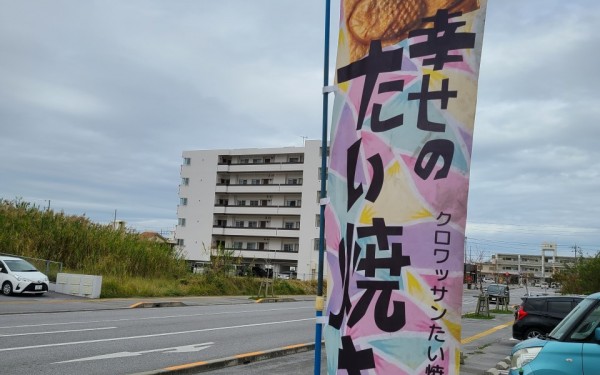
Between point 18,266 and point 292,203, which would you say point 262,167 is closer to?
point 292,203

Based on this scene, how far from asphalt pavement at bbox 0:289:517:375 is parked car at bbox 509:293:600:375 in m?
3.22

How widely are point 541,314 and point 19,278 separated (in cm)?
1963

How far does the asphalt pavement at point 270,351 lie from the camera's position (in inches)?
371

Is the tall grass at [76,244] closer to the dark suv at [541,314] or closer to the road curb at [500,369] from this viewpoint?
the dark suv at [541,314]

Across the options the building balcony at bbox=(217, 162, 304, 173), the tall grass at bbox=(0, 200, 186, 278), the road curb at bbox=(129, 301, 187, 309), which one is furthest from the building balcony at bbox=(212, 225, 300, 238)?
the road curb at bbox=(129, 301, 187, 309)

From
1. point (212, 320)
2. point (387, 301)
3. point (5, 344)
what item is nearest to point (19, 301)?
point (212, 320)

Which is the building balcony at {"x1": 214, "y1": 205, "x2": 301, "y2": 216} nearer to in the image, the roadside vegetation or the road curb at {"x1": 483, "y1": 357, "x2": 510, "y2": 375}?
the roadside vegetation

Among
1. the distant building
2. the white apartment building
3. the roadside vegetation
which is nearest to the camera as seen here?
the roadside vegetation

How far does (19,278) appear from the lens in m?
21.9

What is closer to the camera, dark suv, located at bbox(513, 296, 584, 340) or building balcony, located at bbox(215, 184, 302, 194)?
dark suv, located at bbox(513, 296, 584, 340)

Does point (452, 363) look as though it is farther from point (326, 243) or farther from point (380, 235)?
point (326, 243)

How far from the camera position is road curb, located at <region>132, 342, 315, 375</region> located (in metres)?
8.48

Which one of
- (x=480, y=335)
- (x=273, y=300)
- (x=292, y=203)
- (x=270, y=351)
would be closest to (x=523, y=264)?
(x=292, y=203)

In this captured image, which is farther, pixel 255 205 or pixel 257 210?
pixel 255 205
